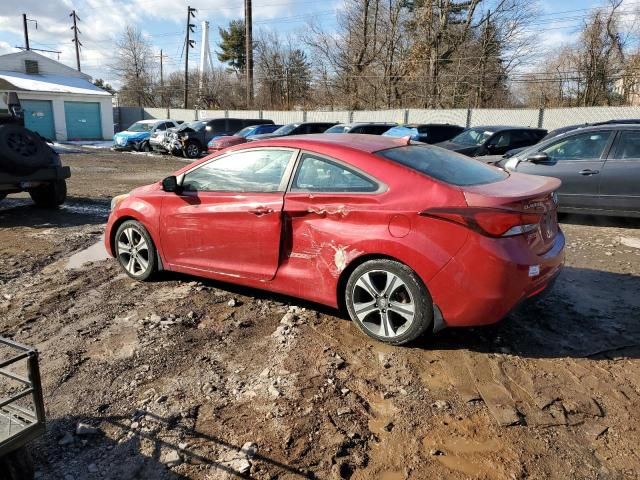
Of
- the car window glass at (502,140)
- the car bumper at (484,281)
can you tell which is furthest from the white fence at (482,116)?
the car bumper at (484,281)

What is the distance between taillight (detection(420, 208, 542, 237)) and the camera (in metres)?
3.28

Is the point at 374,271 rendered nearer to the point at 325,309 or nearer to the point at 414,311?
the point at 414,311

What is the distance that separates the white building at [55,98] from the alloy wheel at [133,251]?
31472 mm

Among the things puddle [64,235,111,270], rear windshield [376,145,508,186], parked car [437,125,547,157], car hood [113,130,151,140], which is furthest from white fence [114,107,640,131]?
puddle [64,235,111,270]

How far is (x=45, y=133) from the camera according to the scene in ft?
109

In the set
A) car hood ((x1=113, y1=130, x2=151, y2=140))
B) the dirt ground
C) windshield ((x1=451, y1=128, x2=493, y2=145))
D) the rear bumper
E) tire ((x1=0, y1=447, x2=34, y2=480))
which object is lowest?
the dirt ground

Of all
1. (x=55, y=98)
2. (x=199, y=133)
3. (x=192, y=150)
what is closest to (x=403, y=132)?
(x=199, y=133)

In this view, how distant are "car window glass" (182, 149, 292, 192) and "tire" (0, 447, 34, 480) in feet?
8.20

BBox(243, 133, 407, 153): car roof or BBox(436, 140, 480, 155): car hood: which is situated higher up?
BBox(243, 133, 407, 153): car roof

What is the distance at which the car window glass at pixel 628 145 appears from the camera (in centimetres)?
714

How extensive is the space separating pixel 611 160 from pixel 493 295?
205 inches

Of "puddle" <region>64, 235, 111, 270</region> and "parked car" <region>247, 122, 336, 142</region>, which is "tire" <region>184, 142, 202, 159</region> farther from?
"puddle" <region>64, 235, 111, 270</region>

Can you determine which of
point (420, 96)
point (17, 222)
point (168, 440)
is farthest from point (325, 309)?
point (420, 96)

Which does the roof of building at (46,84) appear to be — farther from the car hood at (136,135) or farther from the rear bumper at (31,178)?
the rear bumper at (31,178)
